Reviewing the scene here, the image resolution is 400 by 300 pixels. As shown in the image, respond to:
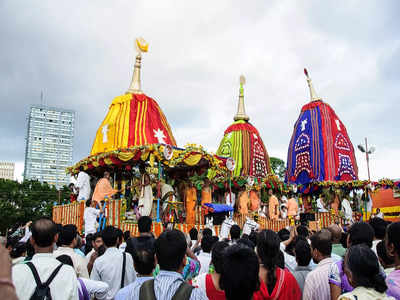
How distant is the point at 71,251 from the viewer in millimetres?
4227

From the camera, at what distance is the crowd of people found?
228 centimetres

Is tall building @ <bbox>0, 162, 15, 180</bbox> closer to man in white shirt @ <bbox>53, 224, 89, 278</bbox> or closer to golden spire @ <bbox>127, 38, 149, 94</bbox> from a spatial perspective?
golden spire @ <bbox>127, 38, 149, 94</bbox>

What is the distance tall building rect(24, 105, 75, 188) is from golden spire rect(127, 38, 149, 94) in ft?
222

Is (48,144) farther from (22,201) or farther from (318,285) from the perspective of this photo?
(318,285)

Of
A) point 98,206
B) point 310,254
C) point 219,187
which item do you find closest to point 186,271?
point 310,254

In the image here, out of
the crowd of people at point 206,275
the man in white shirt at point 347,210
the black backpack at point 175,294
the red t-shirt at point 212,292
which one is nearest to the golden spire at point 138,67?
the man in white shirt at point 347,210

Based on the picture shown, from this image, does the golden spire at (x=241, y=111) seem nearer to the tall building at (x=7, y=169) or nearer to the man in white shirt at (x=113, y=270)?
the man in white shirt at (x=113, y=270)

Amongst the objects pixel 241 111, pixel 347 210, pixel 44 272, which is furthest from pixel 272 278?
pixel 241 111

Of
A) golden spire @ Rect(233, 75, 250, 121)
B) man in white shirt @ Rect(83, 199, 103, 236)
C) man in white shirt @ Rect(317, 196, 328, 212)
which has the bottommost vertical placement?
man in white shirt @ Rect(83, 199, 103, 236)

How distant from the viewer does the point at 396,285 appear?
9.07 feet

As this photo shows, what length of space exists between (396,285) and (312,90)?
28.1m

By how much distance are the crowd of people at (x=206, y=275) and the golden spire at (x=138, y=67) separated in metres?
18.2

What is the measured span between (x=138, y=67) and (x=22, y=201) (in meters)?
18.9

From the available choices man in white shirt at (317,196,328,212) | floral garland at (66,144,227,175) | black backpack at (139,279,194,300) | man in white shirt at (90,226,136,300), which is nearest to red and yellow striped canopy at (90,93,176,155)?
floral garland at (66,144,227,175)
